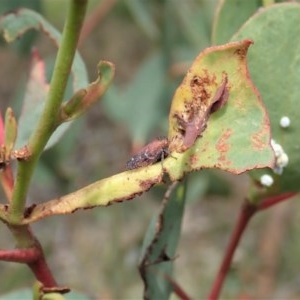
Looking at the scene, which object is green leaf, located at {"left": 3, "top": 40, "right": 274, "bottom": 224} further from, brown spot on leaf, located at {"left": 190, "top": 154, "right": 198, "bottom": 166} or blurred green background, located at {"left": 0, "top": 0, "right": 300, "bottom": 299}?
blurred green background, located at {"left": 0, "top": 0, "right": 300, "bottom": 299}

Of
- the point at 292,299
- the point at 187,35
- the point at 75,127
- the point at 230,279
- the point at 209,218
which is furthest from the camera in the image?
the point at 209,218

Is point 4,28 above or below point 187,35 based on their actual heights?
above

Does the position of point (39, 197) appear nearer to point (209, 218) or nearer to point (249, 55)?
point (209, 218)

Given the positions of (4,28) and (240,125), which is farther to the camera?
(4,28)

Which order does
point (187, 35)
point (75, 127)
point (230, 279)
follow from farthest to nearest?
point (187, 35), point (75, 127), point (230, 279)

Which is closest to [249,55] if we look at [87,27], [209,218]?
[87,27]

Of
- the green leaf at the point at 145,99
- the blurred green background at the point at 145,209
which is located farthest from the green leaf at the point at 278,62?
the green leaf at the point at 145,99
